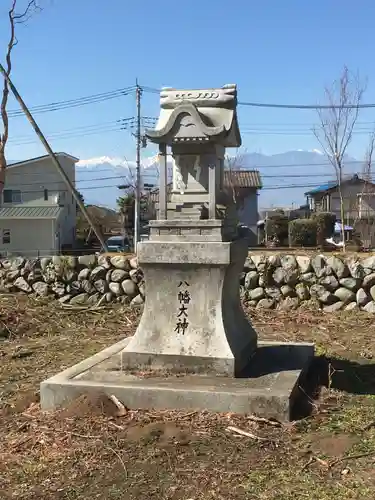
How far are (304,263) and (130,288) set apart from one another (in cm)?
354

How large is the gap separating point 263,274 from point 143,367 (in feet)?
20.2

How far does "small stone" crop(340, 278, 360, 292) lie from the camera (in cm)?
1090

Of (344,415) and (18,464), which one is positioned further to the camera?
(344,415)

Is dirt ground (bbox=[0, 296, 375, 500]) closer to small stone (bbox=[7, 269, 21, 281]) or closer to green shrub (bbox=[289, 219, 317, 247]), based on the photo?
small stone (bbox=[7, 269, 21, 281])

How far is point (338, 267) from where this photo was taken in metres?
11.1

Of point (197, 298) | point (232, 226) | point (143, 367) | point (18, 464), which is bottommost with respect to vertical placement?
point (18, 464)

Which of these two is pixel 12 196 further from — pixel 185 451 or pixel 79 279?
pixel 185 451

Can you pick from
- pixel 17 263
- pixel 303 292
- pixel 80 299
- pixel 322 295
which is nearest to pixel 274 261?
pixel 303 292

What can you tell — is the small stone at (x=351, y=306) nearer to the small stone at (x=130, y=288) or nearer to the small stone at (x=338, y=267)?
the small stone at (x=338, y=267)

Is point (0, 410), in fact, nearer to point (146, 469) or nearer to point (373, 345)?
point (146, 469)

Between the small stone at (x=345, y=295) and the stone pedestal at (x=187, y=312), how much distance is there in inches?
221

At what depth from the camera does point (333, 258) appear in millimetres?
11250

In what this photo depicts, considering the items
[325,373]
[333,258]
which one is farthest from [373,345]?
[333,258]

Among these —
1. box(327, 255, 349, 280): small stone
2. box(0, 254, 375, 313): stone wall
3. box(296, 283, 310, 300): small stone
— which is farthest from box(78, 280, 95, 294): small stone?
box(327, 255, 349, 280): small stone
